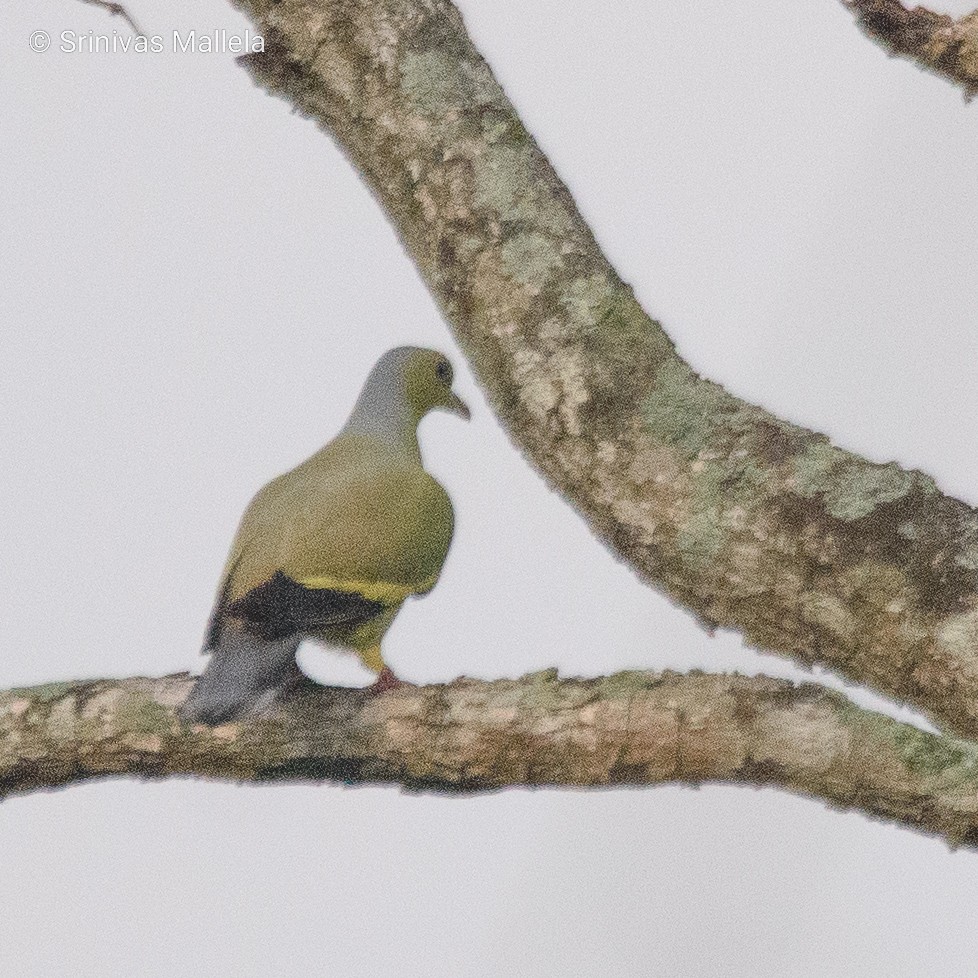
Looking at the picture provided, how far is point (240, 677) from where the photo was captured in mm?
2676

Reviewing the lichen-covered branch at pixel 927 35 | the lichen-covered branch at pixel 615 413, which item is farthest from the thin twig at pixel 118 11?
the lichen-covered branch at pixel 927 35

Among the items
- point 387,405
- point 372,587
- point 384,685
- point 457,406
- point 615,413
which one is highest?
point 457,406

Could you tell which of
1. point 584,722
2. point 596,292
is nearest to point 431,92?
point 596,292

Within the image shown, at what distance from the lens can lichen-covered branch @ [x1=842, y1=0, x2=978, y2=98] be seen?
243 cm

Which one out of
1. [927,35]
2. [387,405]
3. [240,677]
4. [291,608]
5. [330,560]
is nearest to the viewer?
[927,35]

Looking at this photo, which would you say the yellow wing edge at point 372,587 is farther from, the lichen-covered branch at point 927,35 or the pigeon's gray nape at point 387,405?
the lichen-covered branch at point 927,35

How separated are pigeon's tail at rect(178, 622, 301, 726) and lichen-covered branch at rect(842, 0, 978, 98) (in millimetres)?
1551

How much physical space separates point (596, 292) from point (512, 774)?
33.4 inches

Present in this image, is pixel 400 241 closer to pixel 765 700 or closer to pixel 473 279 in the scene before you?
pixel 473 279

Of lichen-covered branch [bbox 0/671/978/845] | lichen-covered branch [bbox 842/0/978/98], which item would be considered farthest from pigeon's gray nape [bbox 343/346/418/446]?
lichen-covered branch [bbox 842/0/978/98]

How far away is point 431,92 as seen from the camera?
2.80m

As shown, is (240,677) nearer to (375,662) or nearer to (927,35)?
(375,662)

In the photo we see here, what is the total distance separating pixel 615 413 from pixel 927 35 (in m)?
0.81

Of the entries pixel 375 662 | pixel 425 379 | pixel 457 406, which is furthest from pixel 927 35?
pixel 457 406
